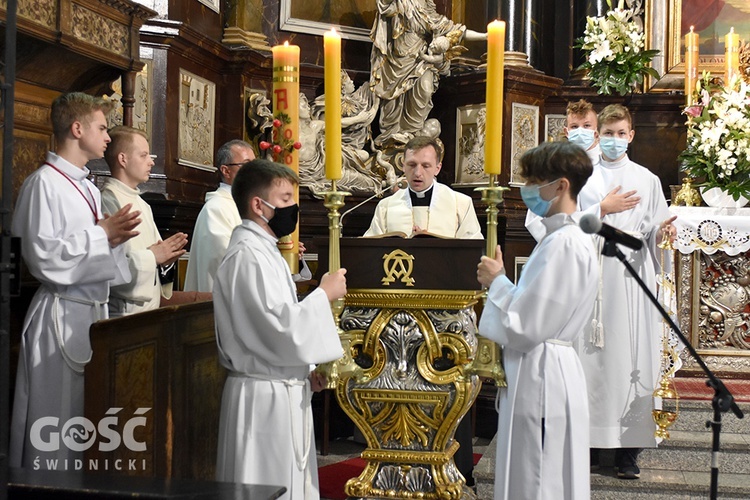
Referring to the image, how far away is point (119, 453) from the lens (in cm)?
353

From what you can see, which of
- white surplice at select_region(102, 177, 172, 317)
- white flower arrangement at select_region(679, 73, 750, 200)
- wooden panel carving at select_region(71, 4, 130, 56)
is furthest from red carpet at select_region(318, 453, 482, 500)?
white flower arrangement at select_region(679, 73, 750, 200)

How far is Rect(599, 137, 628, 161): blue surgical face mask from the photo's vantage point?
5.61 m

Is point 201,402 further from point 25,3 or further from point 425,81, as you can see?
point 425,81

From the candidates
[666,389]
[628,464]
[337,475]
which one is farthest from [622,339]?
[337,475]

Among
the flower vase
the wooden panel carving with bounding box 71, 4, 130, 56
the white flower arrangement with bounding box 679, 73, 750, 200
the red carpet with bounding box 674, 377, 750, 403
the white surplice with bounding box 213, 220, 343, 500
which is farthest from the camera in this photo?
the flower vase

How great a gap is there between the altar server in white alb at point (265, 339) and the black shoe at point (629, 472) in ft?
7.68

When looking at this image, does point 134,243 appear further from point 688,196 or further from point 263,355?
point 688,196

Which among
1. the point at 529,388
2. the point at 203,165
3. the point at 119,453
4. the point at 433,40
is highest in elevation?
the point at 433,40

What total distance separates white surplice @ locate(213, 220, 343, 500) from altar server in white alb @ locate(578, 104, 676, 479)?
2.39 m

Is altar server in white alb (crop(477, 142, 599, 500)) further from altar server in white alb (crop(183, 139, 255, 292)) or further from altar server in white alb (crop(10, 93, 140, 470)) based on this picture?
altar server in white alb (crop(183, 139, 255, 292))

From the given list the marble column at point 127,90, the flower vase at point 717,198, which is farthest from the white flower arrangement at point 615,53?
the marble column at point 127,90

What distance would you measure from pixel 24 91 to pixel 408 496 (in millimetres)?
2638

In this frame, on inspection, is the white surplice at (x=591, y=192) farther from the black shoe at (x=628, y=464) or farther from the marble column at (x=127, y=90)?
the marble column at (x=127, y=90)

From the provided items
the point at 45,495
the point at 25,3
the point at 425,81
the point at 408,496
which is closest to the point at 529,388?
the point at 408,496
